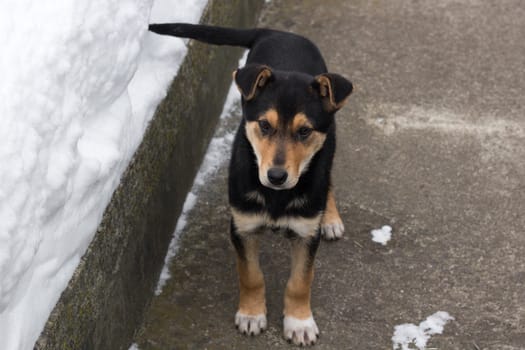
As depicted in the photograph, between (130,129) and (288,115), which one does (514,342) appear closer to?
(288,115)

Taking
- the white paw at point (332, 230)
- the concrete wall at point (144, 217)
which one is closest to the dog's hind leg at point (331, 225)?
the white paw at point (332, 230)

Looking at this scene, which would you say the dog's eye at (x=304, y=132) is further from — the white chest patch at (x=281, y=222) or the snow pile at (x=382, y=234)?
the snow pile at (x=382, y=234)

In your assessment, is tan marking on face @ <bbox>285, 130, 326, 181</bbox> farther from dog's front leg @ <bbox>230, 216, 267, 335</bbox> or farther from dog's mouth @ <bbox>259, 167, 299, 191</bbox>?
dog's front leg @ <bbox>230, 216, 267, 335</bbox>

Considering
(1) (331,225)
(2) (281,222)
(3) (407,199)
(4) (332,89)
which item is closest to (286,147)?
(4) (332,89)

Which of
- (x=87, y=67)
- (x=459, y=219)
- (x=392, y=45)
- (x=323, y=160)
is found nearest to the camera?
Result: (x=87, y=67)

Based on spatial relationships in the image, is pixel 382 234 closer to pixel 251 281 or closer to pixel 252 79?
pixel 251 281

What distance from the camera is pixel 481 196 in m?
5.73

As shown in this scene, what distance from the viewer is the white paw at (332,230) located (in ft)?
17.8

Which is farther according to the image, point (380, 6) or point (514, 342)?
point (380, 6)

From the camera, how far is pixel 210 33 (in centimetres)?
510

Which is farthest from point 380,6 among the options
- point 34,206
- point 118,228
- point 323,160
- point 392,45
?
point 34,206

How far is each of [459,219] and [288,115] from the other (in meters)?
1.74

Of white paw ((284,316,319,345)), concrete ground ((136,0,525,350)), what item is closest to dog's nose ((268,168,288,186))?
white paw ((284,316,319,345))

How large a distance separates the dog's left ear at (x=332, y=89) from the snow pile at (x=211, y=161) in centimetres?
142
